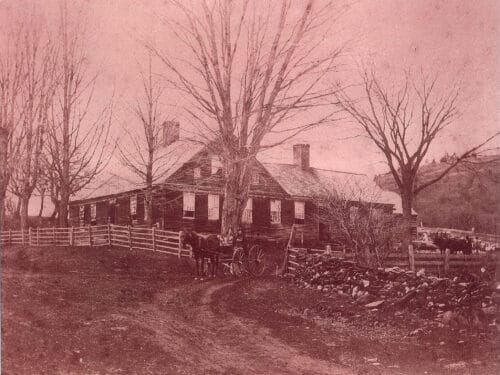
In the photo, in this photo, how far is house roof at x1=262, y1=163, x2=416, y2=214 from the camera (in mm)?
9555

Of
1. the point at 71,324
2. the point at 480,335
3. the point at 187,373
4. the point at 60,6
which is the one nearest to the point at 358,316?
the point at 480,335

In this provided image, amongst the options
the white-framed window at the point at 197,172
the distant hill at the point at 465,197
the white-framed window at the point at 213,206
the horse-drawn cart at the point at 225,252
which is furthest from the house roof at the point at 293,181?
the horse-drawn cart at the point at 225,252

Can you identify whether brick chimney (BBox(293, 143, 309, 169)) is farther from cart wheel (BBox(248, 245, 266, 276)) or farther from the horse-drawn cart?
cart wheel (BBox(248, 245, 266, 276))

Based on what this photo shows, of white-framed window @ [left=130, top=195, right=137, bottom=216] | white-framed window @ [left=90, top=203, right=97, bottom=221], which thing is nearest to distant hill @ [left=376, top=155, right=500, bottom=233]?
white-framed window @ [left=130, top=195, right=137, bottom=216]

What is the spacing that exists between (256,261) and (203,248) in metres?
1.31

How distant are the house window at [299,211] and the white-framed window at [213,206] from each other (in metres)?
7.99

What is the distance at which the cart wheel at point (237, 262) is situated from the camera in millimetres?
8633

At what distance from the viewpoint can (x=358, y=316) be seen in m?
6.54

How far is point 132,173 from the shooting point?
39.2 ft

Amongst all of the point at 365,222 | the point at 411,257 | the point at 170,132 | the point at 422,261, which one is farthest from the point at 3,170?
the point at 422,261

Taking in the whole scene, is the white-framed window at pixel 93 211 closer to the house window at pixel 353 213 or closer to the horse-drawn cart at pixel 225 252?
the horse-drawn cart at pixel 225 252

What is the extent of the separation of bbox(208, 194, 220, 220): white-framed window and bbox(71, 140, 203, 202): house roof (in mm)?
764

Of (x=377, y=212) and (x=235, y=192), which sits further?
(x=377, y=212)

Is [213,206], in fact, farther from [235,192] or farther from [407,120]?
[407,120]
